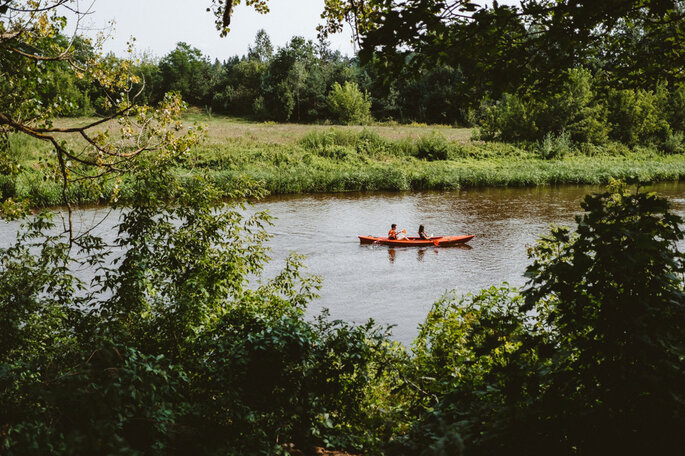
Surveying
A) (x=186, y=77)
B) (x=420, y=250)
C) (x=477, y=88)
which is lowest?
(x=420, y=250)

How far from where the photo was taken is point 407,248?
18.9 meters

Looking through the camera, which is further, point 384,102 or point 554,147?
point 384,102

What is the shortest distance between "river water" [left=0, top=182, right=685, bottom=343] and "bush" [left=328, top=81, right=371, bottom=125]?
1108 inches

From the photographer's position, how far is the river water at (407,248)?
1333cm

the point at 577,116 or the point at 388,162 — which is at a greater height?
the point at 577,116

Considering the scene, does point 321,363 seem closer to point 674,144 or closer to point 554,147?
point 554,147

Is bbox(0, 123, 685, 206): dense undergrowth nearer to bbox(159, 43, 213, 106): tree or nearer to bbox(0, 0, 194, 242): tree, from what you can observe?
bbox(0, 0, 194, 242): tree

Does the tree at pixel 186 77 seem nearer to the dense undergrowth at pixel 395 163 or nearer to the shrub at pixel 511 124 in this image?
the dense undergrowth at pixel 395 163

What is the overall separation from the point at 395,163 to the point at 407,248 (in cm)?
2056

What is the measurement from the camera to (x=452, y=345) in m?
5.91

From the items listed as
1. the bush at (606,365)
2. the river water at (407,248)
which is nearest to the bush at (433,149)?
the river water at (407,248)

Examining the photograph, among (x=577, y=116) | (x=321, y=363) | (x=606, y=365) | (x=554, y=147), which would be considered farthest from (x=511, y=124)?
(x=606, y=365)

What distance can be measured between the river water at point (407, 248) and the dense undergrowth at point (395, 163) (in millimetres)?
1673

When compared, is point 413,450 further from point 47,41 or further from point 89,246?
point 47,41
